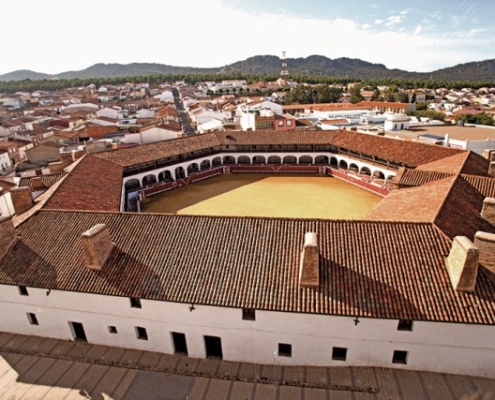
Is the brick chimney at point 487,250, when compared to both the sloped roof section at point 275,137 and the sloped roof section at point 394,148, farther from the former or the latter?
the sloped roof section at point 275,137

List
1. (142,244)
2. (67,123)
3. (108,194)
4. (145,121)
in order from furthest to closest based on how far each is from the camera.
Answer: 1. (67,123)
2. (145,121)
3. (108,194)
4. (142,244)

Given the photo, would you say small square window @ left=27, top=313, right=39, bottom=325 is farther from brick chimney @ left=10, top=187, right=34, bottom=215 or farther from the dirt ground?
the dirt ground

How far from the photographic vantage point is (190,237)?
17062 millimetres

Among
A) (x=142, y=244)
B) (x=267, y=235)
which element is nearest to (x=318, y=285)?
(x=267, y=235)

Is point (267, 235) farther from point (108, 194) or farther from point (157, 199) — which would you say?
point (157, 199)

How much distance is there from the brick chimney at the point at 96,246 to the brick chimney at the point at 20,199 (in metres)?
11.0

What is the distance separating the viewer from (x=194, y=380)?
15.1 meters

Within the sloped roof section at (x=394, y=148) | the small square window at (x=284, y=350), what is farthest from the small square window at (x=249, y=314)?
the sloped roof section at (x=394, y=148)

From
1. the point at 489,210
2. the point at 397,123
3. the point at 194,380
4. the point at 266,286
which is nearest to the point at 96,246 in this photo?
the point at 194,380

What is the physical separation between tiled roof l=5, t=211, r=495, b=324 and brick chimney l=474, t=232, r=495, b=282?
745 millimetres

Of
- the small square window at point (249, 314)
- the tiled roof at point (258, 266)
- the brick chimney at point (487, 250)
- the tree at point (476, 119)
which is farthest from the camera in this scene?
the tree at point (476, 119)

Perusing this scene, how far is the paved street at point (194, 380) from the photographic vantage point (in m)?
14.1

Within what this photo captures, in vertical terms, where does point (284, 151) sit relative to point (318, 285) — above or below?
below

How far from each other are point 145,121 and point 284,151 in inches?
1629
